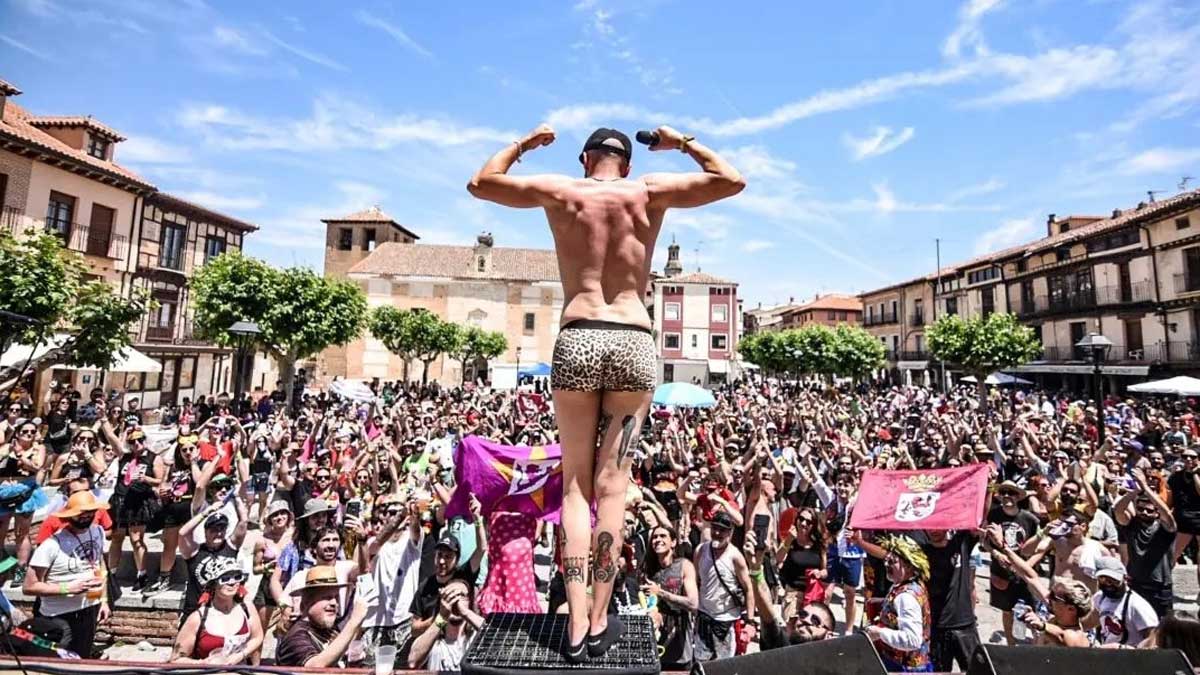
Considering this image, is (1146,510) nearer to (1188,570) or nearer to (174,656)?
(1188,570)

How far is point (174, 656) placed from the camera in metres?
4.23

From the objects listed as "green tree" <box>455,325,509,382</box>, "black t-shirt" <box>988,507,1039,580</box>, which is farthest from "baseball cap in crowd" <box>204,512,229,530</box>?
"green tree" <box>455,325,509,382</box>

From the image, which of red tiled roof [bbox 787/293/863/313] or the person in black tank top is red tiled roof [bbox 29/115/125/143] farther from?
red tiled roof [bbox 787/293/863/313]

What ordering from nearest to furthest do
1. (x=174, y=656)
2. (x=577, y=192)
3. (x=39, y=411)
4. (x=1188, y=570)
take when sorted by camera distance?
(x=577, y=192) → (x=174, y=656) → (x=1188, y=570) → (x=39, y=411)

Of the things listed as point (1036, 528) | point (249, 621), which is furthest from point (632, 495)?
point (1036, 528)

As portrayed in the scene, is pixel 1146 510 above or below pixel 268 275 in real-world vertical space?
below

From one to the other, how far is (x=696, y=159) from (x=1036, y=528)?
23.4 feet

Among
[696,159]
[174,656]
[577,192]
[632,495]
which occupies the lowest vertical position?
[174,656]

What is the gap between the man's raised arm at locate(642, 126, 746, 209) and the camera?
282cm

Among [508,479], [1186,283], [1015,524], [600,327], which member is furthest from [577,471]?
[1186,283]

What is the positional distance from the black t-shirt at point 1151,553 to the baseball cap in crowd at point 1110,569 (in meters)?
1.73

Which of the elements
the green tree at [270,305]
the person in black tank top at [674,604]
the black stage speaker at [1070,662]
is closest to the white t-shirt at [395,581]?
the person in black tank top at [674,604]

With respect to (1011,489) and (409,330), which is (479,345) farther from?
(1011,489)

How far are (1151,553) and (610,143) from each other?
7.13m
